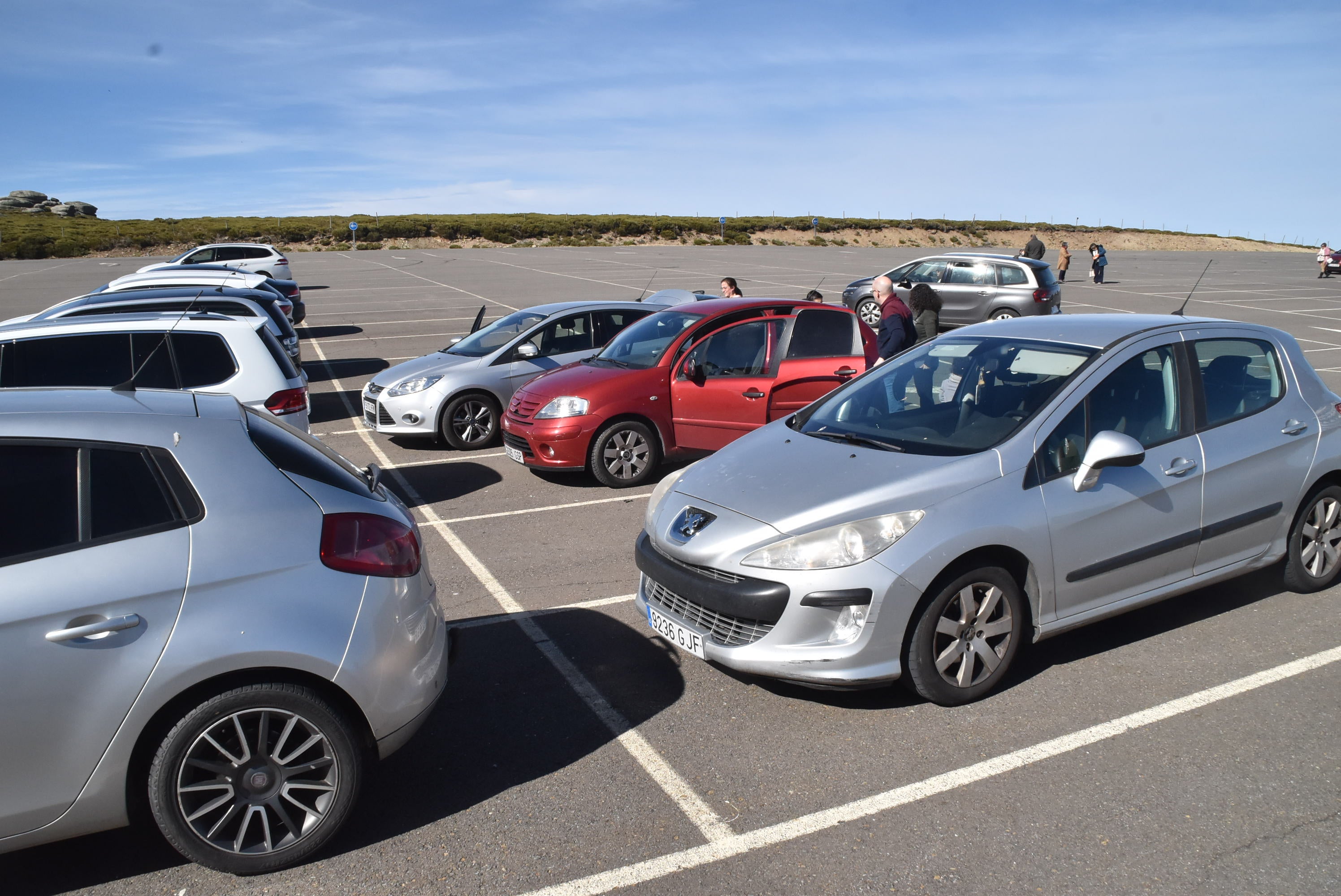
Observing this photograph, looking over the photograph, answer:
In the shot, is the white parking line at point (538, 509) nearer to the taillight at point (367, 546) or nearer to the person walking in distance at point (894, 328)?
the person walking in distance at point (894, 328)

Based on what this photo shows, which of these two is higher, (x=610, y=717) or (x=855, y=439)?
(x=855, y=439)

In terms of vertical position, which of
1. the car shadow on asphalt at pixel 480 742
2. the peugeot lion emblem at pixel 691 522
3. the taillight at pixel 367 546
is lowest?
the car shadow on asphalt at pixel 480 742

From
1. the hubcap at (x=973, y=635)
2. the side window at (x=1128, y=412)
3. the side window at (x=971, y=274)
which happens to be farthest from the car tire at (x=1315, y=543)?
the side window at (x=971, y=274)

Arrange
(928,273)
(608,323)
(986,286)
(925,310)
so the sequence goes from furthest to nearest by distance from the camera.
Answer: (928,273), (986,286), (925,310), (608,323)

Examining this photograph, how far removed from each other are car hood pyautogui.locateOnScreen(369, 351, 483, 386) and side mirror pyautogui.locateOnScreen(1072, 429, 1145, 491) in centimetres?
729

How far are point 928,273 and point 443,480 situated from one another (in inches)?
597

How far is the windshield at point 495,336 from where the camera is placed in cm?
1100

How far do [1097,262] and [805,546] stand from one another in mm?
34986

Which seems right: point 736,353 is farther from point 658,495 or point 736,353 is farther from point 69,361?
point 69,361

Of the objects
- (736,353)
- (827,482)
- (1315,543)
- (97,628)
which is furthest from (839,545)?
(736,353)

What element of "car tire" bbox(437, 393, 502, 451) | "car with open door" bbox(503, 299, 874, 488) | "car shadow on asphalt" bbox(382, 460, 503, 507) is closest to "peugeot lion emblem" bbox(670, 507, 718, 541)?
"car with open door" bbox(503, 299, 874, 488)

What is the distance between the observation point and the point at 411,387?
1034cm

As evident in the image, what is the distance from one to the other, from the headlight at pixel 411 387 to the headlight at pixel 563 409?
2062mm

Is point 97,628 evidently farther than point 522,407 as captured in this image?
No
